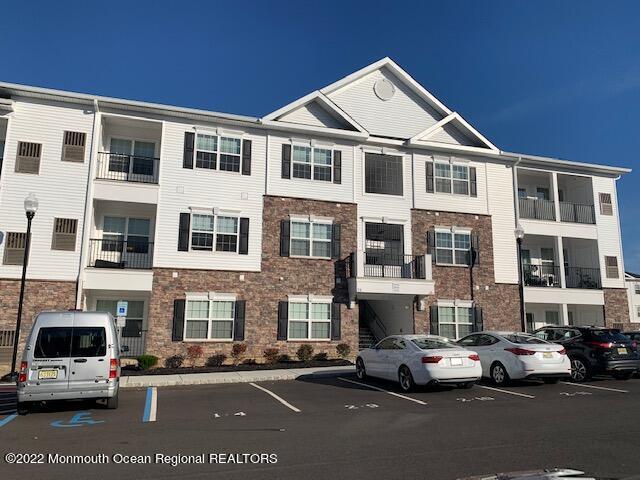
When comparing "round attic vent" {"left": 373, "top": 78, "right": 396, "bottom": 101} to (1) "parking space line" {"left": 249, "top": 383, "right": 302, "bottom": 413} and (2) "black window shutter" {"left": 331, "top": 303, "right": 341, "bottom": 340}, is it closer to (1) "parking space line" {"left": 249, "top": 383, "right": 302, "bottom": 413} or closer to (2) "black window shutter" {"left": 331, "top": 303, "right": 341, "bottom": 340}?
(2) "black window shutter" {"left": 331, "top": 303, "right": 341, "bottom": 340}

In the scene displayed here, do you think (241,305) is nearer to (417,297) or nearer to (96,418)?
(417,297)

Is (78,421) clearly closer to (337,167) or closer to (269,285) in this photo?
(269,285)

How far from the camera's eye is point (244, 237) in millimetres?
20344

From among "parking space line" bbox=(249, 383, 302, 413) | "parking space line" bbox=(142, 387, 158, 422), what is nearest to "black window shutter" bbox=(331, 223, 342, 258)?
"parking space line" bbox=(249, 383, 302, 413)

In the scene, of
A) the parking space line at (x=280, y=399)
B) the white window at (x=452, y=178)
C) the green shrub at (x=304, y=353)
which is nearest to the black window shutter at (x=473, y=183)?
the white window at (x=452, y=178)

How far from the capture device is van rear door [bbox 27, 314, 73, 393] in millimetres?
9758

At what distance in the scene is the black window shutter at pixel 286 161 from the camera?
2139 centimetres

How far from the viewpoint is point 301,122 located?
22109mm

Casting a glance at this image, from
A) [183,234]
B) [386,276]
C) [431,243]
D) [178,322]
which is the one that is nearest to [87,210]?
[183,234]

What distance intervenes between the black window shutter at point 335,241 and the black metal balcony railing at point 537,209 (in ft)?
32.2

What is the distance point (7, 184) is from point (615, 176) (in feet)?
94.9

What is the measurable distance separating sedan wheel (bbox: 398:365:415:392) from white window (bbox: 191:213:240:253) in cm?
971

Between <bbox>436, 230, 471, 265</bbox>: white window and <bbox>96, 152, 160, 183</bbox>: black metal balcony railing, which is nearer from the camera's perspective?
<bbox>96, 152, 160, 183</bbox>: black metal balcony railing

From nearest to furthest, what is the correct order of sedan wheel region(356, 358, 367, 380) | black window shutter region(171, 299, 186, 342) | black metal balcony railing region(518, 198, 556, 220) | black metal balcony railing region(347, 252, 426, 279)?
1. sedan wheel region(356, 358, 367, 380)
2. black window shutter region(171, 299, 186, 342)
3. black metal balcony railing region(347, 252, 426, 279)
4. black metal balcony railing region(518, 198, 556, 220)
